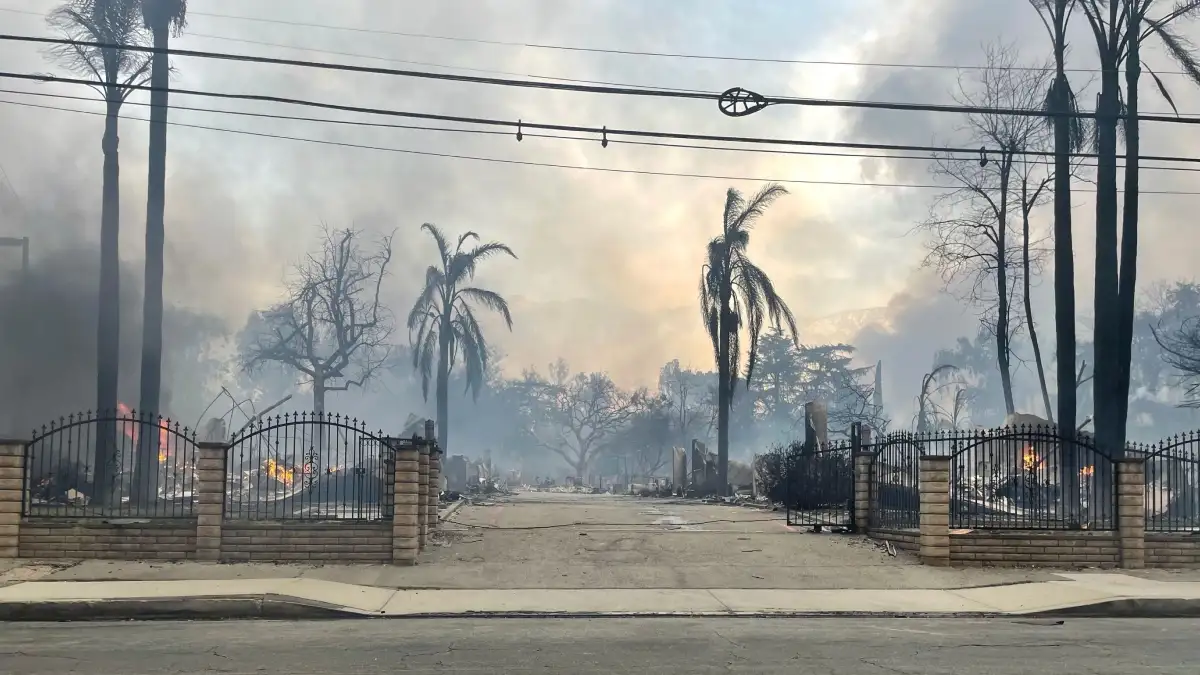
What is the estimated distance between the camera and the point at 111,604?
39.2 feet

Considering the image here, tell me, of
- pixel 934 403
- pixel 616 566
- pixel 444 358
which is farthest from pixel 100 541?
pixel 934 403

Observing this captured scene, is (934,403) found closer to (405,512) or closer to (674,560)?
(674,560)

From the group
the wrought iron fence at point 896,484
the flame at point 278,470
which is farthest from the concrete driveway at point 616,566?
the flame at point 278,470

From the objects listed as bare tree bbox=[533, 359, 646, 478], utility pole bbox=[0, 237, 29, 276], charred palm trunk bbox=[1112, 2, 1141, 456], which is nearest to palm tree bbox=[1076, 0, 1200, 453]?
charred palm trunk bbox=[1112, 2, 1141, 456]

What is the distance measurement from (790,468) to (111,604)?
16320mm

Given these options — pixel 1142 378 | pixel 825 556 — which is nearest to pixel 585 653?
pixel 825 556

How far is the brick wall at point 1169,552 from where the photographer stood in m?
16.3

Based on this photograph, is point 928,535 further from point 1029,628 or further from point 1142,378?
point 1142,378

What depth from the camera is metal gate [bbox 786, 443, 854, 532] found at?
872 inches

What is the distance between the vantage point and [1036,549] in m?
16.1

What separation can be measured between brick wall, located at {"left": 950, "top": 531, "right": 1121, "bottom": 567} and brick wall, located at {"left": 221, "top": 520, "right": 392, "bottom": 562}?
9.07 meters

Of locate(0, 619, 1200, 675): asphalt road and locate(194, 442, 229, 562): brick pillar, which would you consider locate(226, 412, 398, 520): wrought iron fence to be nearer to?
locate(194, 442, 229, 562): brick pillar

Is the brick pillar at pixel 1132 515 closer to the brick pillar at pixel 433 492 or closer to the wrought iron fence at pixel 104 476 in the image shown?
the brick pillar at pixel 433 492

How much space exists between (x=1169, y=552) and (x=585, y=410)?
73955mm
